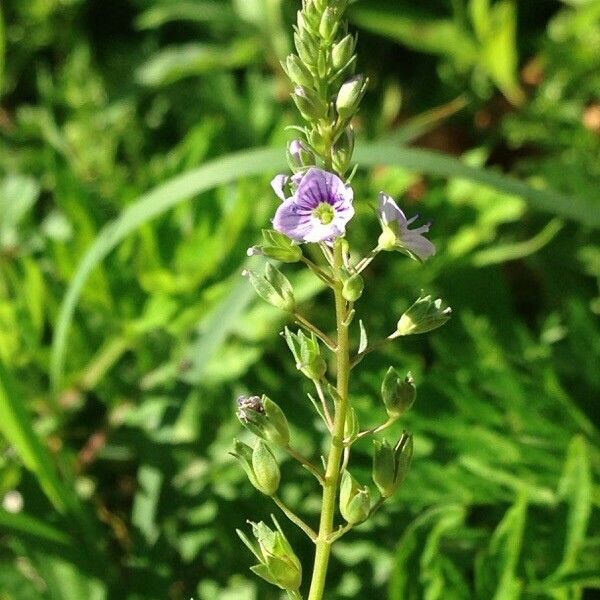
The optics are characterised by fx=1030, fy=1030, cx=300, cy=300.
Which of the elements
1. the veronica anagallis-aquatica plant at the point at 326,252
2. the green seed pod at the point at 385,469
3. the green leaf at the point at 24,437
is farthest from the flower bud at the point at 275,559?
the green leaf at the point at 24,437

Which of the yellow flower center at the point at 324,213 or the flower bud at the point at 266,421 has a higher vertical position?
the yellow flower center at the point at 324,213

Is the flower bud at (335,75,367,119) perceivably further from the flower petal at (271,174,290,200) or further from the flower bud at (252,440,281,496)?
the flower bud at (252,440,281,496)

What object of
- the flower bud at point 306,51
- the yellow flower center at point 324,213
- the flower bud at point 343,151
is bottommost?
the yellow flower center at point 324,213

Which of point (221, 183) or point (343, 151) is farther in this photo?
point (221, 183)

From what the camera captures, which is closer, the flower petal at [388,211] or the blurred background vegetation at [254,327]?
the flower petal at [388,211]

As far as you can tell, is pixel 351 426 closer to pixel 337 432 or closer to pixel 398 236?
pixel 337 432

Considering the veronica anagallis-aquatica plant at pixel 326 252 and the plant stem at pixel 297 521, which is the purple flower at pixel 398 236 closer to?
the veronica anagallis-aquatica plant at pixel 326 252

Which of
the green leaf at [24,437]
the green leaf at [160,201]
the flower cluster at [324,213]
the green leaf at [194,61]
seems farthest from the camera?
the green leaf at [194,61]

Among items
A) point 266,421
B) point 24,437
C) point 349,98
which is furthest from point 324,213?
point 24,437

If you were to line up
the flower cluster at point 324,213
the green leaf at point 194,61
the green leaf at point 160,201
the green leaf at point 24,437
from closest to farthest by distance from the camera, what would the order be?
the flower cluster at point 324,213 → the green leaf at point 24,437 → the green leaf at point 160,201 → the green leaf at point 194,61
